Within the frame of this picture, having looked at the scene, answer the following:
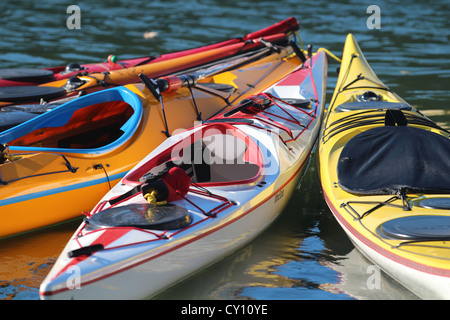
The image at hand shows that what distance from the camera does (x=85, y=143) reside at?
19.8 ft

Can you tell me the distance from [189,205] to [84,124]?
215cm

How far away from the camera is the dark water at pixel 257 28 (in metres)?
4.28

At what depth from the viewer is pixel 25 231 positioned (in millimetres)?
4953

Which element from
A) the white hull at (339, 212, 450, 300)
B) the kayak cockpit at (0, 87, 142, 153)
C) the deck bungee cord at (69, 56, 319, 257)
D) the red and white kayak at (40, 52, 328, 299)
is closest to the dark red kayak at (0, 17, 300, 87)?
the kayak cockpit at (0, 87, 142, 153)

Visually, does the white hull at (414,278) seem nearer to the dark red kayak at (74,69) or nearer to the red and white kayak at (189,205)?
the red and white kayak at (189,205)

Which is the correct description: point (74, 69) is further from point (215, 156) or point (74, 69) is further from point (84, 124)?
point (215, 156)

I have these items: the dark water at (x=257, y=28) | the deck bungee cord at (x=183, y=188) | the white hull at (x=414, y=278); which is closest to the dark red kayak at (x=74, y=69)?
the dark water at (x=257, y=28)

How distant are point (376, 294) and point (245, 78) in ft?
12.8

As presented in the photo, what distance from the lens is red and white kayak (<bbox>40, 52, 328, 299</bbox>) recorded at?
141 inches

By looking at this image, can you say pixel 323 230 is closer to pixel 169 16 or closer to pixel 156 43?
pixel 156 43

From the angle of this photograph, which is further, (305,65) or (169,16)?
(169,16)

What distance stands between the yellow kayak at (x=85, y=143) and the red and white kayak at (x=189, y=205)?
22.1 inches
